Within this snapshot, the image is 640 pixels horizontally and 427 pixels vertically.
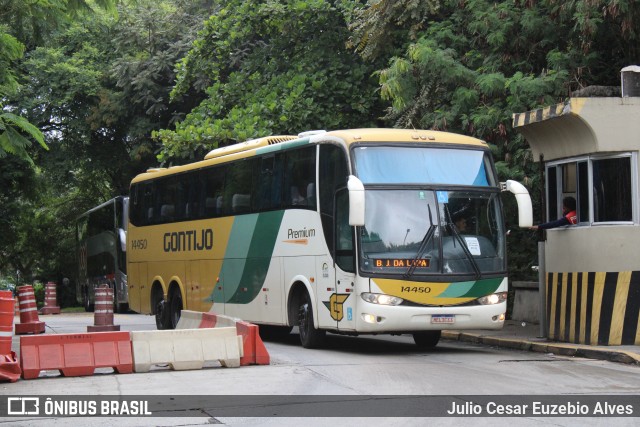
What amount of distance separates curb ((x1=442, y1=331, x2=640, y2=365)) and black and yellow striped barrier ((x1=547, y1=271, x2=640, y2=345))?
0.34 meters

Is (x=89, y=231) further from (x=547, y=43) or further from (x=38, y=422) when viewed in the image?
(x=38, y=422)

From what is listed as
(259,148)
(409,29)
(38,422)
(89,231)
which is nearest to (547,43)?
(409,29)

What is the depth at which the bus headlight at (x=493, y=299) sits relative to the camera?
15475 mm

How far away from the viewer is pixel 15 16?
12.6 metres

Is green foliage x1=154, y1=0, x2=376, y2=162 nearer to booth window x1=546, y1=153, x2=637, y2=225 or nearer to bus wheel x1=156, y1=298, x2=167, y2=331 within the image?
bus wheel x1=156, y1=298, x2=167, y2=331

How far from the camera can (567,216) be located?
16.6m

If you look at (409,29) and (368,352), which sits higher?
(409,29)

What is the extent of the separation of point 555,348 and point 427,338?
7.66ft

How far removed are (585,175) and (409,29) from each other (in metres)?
7.52

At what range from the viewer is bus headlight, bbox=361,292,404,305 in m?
15.0

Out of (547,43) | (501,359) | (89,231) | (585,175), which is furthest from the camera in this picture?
(89,231)

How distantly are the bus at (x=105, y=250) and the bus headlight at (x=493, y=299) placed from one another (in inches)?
723

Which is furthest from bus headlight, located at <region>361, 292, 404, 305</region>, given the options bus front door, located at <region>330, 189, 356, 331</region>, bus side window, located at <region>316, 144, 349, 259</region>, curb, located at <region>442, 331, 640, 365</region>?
curb, located at <region>442, 331, 640, 365</region>

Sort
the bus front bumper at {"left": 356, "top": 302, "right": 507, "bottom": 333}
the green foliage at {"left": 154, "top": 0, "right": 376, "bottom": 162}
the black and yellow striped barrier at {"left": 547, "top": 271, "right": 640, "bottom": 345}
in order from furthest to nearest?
the green foliage at {"left": 154, "top": 0, "right": 376, "bottom": 162} < the black and yellow striped barrier at {"left": 547, "top": 271, "right": 640, "bottom": 345} < the bus front bumper at {"left": 356, "top": 302, "right": 507, "bottom": 333}
